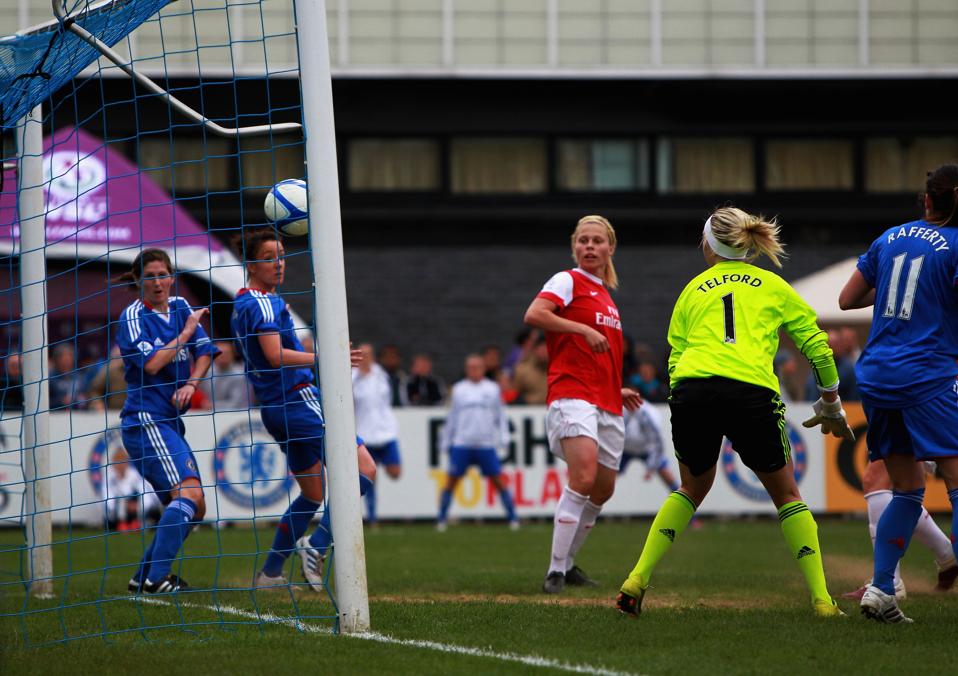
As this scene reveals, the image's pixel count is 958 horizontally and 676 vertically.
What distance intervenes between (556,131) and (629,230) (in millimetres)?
2171

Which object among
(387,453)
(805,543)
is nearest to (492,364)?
(387,453)

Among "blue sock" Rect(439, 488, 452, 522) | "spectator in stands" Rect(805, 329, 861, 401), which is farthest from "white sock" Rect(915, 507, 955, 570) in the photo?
"spectator in stands" Rect(805, 329, 861, 401)

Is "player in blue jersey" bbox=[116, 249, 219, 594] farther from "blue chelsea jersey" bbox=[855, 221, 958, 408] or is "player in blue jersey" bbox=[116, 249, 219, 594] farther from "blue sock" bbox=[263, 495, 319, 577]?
"blue chelsea jersey" bbox=[855, 221, 958, 408]

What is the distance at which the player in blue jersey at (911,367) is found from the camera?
6.50m

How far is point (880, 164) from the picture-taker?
24219 millimetres

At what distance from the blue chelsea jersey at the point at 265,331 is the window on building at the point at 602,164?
1601 cm

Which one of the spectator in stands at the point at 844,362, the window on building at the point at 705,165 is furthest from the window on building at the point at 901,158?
the spectator in stands at the point at 844,362

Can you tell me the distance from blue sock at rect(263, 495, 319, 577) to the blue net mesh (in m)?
0.01

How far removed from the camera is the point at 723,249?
701cm

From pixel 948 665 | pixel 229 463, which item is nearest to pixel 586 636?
pixel 948 665

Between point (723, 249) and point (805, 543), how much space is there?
1.55m

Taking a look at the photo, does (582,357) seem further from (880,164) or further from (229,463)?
(880,164)

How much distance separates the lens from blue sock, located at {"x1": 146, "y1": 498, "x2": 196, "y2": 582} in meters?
8.04

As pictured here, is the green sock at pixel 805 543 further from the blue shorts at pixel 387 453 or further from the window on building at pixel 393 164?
the window on building at pixel 393 164
